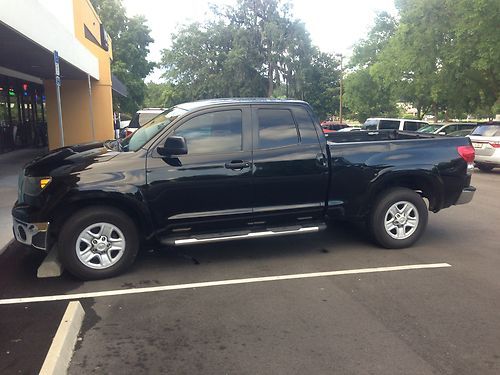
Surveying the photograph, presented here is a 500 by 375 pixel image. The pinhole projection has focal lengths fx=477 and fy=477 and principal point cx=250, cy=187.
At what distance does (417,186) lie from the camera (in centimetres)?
649

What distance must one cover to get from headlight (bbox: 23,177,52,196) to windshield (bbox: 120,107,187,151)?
95cm

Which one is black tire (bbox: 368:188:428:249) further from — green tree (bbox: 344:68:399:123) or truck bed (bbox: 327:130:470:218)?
green tree (bbox: 344:68:399:123)

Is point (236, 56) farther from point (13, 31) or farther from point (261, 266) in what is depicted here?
point (261, 266)

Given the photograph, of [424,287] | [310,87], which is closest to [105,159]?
[424,287]

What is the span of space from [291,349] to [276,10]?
45164 millimetres

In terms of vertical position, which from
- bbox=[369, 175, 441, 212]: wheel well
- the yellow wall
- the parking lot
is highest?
the yellow wall

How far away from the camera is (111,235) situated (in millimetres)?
5164

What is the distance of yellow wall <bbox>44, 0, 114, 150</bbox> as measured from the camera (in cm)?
1927

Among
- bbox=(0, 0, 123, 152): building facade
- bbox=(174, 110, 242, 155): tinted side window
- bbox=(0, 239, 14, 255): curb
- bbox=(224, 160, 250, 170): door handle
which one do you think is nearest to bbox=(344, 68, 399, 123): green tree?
bbox=(0, 0, 123, 152): building facade

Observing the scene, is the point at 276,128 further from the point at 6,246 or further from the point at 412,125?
the point at 412,125

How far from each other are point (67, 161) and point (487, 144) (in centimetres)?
1253

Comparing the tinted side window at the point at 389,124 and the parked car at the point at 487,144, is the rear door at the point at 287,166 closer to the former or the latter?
the parked car at the point at 487,144

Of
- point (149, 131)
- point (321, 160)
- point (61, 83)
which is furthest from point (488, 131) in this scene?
point (61, 83)

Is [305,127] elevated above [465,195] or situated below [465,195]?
above
